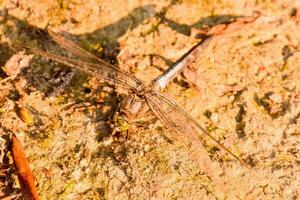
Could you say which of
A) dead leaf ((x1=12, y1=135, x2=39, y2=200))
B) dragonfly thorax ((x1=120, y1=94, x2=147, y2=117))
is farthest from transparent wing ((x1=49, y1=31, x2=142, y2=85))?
dead leaf ((x1=12, y1=135, x2=39, y2=200))

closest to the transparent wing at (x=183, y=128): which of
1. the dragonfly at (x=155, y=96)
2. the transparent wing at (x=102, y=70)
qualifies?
the dragonfly at (x=155, y=96)

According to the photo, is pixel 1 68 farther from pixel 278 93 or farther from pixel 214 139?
pixel 278 93

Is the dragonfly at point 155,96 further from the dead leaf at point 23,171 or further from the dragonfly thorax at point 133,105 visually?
the dead leaf at point 23,171

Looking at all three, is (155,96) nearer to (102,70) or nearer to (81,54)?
(102,70)

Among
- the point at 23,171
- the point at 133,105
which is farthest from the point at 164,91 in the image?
the point at 23,171

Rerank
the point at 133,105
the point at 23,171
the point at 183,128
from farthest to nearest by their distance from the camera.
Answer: the point at 133,105 → the point at 183,128 → the point at 23,171

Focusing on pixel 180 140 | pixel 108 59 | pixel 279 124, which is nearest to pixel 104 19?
pixel 108 59
